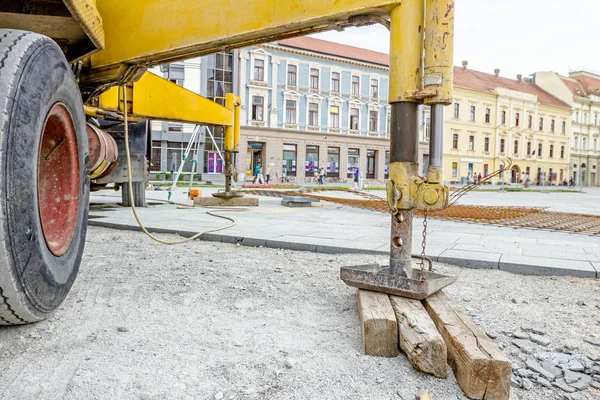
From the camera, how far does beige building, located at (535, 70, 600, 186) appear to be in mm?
54969

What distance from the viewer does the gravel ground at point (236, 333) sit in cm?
168

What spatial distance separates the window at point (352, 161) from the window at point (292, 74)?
7.58 meters

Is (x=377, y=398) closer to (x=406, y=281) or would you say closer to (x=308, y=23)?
(x=406, y=281)

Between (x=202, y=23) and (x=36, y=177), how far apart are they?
5.25 ft

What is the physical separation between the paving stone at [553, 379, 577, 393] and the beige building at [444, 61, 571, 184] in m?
43.2

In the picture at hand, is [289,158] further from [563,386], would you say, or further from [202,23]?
[563,386]

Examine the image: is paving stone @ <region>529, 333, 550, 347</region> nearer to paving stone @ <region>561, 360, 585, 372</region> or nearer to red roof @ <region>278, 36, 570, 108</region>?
paving stone @ <region>561, 360, 585, 372</region>

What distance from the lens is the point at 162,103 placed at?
6758 millimetres

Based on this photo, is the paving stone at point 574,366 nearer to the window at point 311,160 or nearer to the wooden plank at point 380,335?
the wooden plank at point 380,335

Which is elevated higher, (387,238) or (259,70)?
(259,70)

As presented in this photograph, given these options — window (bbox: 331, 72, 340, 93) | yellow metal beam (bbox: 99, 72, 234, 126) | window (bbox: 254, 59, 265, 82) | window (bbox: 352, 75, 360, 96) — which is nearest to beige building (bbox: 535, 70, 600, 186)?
window (bbox: 352, 75, 360, 96)

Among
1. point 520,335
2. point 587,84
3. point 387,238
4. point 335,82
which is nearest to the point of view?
point 520,335

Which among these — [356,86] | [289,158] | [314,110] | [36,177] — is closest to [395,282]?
[36,177]

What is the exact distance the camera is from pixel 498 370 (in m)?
1.62
